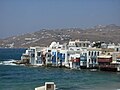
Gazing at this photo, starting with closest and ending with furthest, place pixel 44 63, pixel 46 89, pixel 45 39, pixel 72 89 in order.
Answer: pixel 46 89
pixel 72 89
pixel 44 63
pixel 45 39

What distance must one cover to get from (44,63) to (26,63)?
188 inches

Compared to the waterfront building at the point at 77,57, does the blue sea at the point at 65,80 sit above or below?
below

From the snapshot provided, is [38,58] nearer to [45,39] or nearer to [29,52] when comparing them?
[29,52]

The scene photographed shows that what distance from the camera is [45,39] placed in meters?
192

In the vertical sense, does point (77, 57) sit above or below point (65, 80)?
above

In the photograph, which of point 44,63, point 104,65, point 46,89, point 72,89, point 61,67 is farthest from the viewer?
point 44,63

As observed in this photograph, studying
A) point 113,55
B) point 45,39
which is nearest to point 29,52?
point 113,55

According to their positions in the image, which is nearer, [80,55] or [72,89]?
[72,89]

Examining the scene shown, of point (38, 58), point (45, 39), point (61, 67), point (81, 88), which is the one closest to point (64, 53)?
point (61, 67)

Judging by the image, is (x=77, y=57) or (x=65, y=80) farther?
(x=77, y=57)

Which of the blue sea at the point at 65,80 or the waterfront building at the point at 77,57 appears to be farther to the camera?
the waterfront building at the point at 77,57

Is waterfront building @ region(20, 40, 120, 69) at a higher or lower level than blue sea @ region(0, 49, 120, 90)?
higher

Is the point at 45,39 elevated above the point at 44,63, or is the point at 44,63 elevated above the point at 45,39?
the point at 45,39

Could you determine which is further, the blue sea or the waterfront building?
the waterfront building
